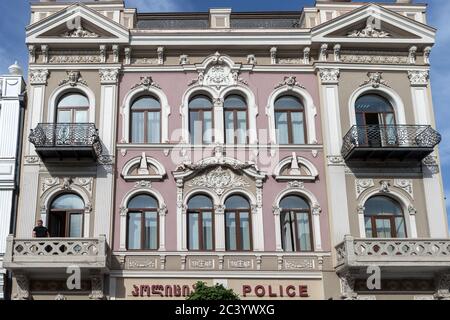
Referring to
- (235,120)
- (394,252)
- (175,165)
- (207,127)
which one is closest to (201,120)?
(207,127)

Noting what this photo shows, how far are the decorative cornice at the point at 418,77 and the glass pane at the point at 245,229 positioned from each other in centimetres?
806

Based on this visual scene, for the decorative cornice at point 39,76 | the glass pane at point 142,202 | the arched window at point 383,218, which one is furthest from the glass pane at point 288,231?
the decorative cornice at point 39,76

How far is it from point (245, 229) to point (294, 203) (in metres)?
1.97

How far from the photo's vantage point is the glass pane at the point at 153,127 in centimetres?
2231

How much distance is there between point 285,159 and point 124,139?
5774 millimetres

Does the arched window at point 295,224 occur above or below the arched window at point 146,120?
below

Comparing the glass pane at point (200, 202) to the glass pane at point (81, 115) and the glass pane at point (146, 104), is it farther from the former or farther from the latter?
the glass pane at point (81, 115)

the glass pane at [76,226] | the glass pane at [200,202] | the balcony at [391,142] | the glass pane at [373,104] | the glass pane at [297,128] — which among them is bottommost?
the glass pane at [76,226]

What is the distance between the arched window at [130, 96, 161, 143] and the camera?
73.4 ft

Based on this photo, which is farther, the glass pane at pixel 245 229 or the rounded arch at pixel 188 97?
the rounded arch at pixel 188 97

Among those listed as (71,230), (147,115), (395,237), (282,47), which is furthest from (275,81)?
(71,230)

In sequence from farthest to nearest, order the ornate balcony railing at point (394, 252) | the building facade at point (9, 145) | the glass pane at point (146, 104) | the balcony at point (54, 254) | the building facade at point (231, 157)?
the glass pane at point (146, 104) < the building facade at point (9, 145) < the building facade at point (231, 157) < the ornate balcony railing at point (394, 252) < the balcony at point (54, 254)

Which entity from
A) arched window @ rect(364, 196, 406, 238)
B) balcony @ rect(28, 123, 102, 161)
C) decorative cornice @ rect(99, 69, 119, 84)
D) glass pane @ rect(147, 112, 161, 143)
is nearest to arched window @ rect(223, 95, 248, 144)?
glass pane @ rect(147, 112, 161, 143)
